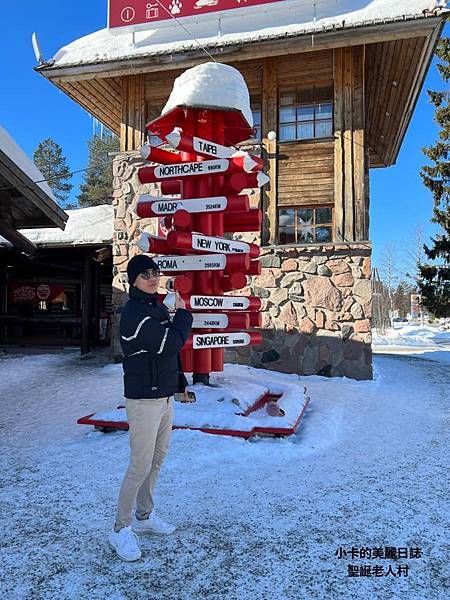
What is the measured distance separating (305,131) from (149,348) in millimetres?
9028

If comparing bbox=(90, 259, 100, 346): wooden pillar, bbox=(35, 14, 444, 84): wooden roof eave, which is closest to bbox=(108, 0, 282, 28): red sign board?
bbox=(35, 14, 444, 84): wooden roof eave

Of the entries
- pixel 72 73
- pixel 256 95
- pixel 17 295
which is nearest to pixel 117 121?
Answer: pixel 72 73

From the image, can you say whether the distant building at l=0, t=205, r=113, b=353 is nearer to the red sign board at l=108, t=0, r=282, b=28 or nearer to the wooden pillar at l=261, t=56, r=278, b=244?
the wooden pillar at l=261, t=56, r=278, b=244

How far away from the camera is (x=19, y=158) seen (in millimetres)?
8344

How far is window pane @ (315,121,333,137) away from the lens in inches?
424

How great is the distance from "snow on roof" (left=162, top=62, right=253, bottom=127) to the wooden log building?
3.82 metres

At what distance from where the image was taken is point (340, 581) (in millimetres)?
2805

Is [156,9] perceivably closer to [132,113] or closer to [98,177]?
[132,113]

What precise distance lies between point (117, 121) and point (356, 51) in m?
7.56

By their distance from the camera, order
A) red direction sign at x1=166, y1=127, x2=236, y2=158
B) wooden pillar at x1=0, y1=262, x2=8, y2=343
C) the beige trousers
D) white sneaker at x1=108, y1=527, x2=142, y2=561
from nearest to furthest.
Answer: white sneaker at x1=108, y1=527, x2=142, y2=561 < the beige trousers < red direction sign at x1=166, y1=127, x2=236, y2=158 < wooden pillar at x1=0, y1=262, x2=8, y2=343

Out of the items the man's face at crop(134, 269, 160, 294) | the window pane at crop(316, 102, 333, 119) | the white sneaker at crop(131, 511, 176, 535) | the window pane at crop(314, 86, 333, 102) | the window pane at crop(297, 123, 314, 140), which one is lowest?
the white sneaker at crop(131, 511, 176, 535)

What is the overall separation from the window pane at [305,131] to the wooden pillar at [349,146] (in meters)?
0.56

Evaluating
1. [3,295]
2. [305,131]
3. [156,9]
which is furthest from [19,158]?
[3,295]

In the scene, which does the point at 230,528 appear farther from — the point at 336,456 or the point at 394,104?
the point at 394,104
